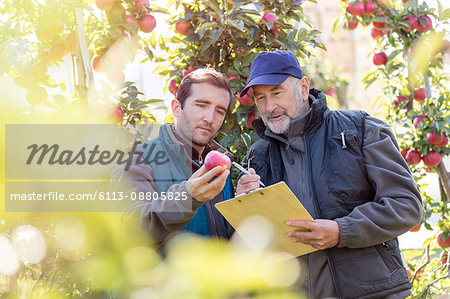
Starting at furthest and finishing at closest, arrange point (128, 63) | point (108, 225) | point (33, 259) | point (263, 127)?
point (128, 63) < point (263, 127) < point (33, 259) < point (108, 225)

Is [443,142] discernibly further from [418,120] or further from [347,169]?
[347,169]

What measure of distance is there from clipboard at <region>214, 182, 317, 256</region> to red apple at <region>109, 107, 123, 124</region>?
88 centimetres

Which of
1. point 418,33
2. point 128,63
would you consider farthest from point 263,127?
point 418,33

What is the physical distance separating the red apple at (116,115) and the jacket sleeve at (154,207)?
1.75 ft

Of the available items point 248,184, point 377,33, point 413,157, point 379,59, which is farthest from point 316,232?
point 377,33

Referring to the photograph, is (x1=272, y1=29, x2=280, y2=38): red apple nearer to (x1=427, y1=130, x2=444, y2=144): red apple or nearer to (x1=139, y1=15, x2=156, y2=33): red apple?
(x1=139, y1=15, x2=156, y2=33): red apple

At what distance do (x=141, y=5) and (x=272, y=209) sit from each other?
1405 millimetres

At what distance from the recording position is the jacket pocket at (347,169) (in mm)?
1785

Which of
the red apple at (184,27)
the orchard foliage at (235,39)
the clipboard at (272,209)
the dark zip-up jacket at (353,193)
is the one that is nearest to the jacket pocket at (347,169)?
the dark zip-up jacket at (353,193)

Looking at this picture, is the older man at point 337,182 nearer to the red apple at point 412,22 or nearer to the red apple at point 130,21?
the red apple at point 130,21

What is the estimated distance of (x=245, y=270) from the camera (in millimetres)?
531

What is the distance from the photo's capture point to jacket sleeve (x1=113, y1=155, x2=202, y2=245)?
1.50 metres

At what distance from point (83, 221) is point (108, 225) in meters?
0.08

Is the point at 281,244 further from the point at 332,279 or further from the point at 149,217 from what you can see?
the point at 149,217
